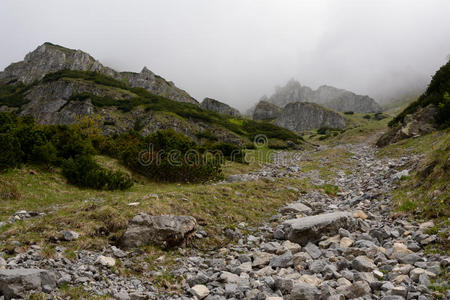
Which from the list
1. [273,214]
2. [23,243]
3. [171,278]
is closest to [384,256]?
[171,278]

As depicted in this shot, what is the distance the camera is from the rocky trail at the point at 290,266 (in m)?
Result: 4.70

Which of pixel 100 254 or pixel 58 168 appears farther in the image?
pixel 58 168

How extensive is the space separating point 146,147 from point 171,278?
1791 centimetres

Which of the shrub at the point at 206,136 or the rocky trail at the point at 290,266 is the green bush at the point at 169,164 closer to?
the rocky trail at the point at 290,266

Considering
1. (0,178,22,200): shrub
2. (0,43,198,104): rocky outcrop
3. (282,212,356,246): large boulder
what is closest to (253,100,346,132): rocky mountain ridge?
(0,43,198,104): rocky outcrop

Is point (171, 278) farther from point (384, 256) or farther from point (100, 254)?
point (384, 256)

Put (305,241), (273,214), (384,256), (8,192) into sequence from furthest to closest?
(8,192) < (273,214) < (305,241) < (384,256)

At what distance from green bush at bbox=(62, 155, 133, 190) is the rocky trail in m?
9.79

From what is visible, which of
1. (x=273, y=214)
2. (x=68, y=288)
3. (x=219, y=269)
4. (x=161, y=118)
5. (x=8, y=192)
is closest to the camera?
(x=68, y=288)

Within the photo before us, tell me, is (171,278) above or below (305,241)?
below

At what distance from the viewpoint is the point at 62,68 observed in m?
158

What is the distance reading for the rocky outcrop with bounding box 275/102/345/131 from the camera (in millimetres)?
122188

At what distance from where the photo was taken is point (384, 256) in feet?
19.4

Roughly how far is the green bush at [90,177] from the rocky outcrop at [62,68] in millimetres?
132326
